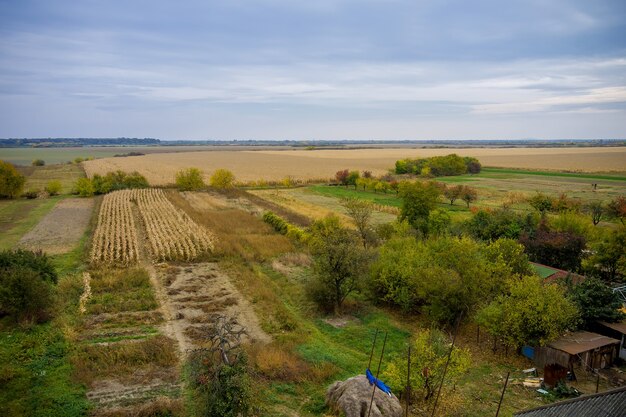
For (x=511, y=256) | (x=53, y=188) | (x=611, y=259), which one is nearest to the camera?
(x=511, y=256)

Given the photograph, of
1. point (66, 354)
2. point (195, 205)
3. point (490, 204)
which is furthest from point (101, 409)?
point (490, 204)

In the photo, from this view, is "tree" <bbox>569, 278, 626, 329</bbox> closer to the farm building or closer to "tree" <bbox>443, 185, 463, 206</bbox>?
the farm building

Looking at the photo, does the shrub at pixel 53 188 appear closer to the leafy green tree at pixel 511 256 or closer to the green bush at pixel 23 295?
the green bush at pixel 23 295

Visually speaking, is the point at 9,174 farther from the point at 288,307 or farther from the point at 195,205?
the point at 288,307

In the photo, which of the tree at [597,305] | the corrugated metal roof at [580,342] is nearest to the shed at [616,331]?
the tree at [597,305]

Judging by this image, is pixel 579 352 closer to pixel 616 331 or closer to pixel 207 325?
pixel 616 331

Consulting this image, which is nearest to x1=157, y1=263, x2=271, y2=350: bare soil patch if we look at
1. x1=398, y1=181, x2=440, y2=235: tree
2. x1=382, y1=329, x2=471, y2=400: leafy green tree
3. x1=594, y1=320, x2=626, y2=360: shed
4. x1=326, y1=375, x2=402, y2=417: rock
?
x1=326, y1=375, x2=402, y2=417: rock

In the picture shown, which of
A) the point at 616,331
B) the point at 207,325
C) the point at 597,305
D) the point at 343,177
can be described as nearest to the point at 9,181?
the point at 343,177
